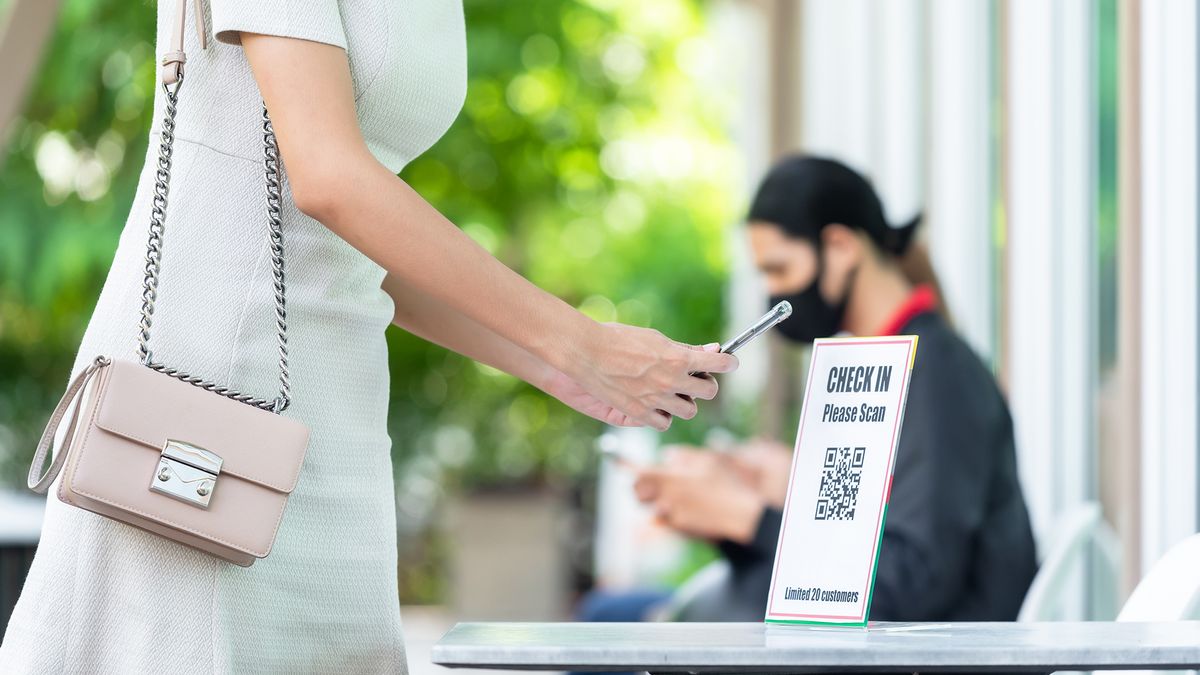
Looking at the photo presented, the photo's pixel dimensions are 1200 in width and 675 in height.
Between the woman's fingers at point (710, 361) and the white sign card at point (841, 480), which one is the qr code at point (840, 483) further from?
the woman's fingers at point (710, 361)

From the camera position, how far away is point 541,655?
3.39ft

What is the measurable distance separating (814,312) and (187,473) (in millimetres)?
1767

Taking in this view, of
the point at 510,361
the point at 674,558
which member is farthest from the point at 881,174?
the point at 510,361

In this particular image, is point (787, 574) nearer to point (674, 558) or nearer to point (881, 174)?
point (881, 174)

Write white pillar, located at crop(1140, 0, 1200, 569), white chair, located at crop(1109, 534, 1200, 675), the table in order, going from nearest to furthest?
the table → white chair, located at crop(1109, 534, 1200, 675) → white pillar, located at crop(1140, 0, 1200, 569)

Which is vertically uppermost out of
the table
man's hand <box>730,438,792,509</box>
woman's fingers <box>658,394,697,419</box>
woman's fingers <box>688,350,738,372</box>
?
woman's fingers <box>688,350,738,372</box>

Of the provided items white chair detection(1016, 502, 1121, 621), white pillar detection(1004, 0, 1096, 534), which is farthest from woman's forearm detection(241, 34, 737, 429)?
white pillar detection(1004, 0, 1096, 534)

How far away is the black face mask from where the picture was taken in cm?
276

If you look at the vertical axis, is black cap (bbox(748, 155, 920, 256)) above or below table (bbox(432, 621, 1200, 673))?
above

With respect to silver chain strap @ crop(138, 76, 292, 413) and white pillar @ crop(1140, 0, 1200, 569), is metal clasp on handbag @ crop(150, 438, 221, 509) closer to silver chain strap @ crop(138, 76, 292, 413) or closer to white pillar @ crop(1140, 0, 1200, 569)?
silver chain strap @ crop(138, 76, 292, 413)

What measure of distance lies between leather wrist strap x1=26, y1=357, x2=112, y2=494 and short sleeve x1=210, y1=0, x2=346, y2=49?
0.94 feet

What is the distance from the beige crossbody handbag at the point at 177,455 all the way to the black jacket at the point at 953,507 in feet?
4.01

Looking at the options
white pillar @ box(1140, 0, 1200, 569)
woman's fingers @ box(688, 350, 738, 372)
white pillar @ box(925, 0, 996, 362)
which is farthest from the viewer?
white pillar @ box(925, 0, 996, 362)

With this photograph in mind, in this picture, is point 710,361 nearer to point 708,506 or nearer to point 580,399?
point 580,399
